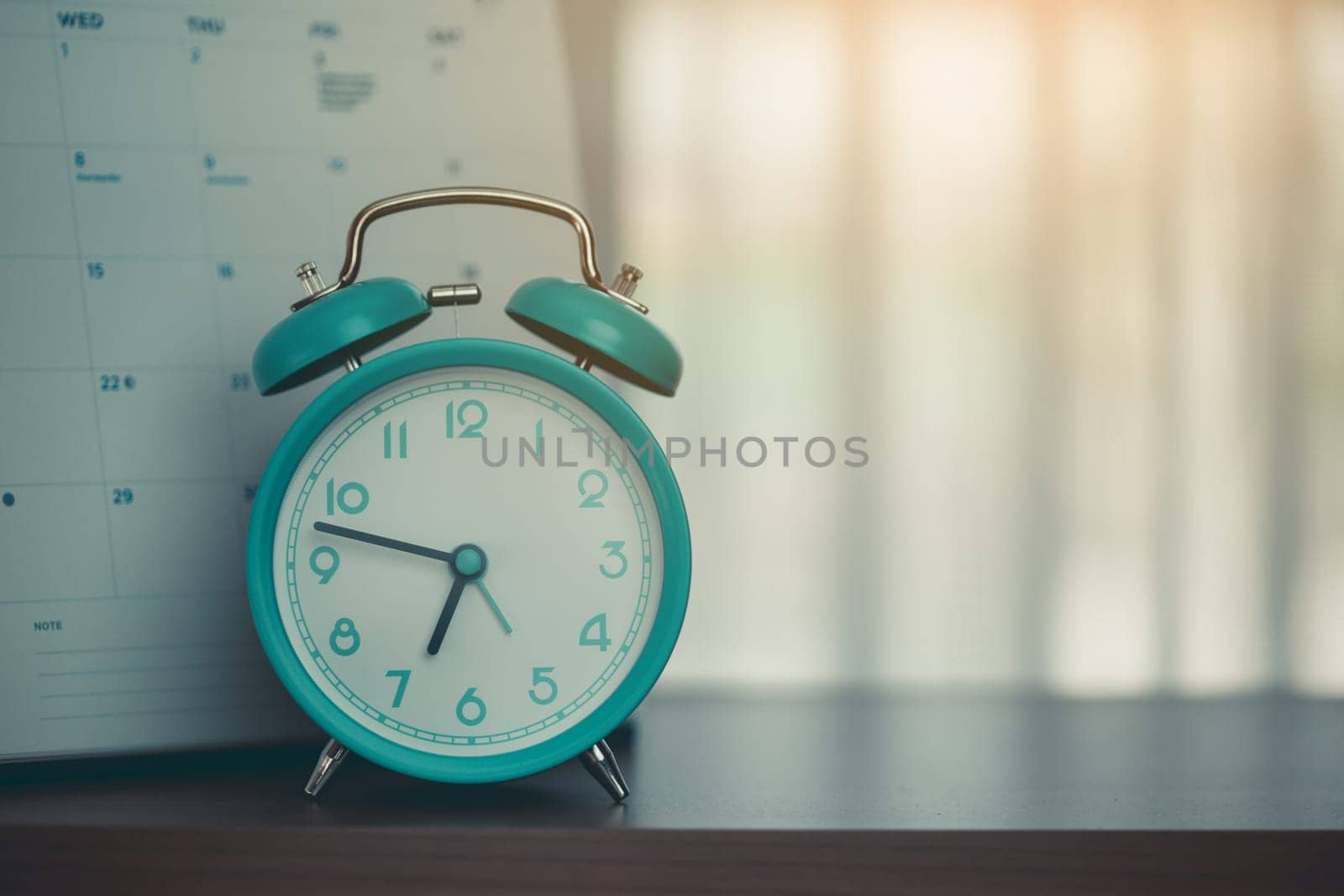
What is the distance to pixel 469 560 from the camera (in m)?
0.65

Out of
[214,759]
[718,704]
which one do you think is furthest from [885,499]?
[214,759]

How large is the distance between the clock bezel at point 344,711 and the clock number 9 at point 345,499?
27 mm

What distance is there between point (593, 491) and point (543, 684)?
133 millimetres

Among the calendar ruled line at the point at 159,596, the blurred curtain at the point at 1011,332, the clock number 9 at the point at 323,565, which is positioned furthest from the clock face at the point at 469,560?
the blurred curtain at the point at 1011,332

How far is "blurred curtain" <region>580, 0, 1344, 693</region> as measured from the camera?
0.98 meters

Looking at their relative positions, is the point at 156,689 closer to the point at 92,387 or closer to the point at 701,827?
the point at 92,387

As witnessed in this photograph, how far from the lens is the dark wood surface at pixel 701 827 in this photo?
1.96 ft

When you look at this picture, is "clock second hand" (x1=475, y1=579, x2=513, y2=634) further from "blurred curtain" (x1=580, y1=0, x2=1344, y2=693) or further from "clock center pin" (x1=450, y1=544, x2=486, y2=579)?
"blurred curtain" (x1=580, y1=0, x2=1344, y2=693)

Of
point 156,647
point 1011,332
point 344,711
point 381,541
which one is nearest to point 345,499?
point 381,541

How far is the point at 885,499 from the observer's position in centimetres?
100

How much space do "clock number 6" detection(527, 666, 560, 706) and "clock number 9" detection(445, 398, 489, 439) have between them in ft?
0.53

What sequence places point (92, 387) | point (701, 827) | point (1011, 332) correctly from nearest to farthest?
point (701, 827)
point (92, 387)
point (1011, 332)

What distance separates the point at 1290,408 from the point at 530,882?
872 mm

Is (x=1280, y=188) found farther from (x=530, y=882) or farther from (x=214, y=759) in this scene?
(x=214, y=759)
